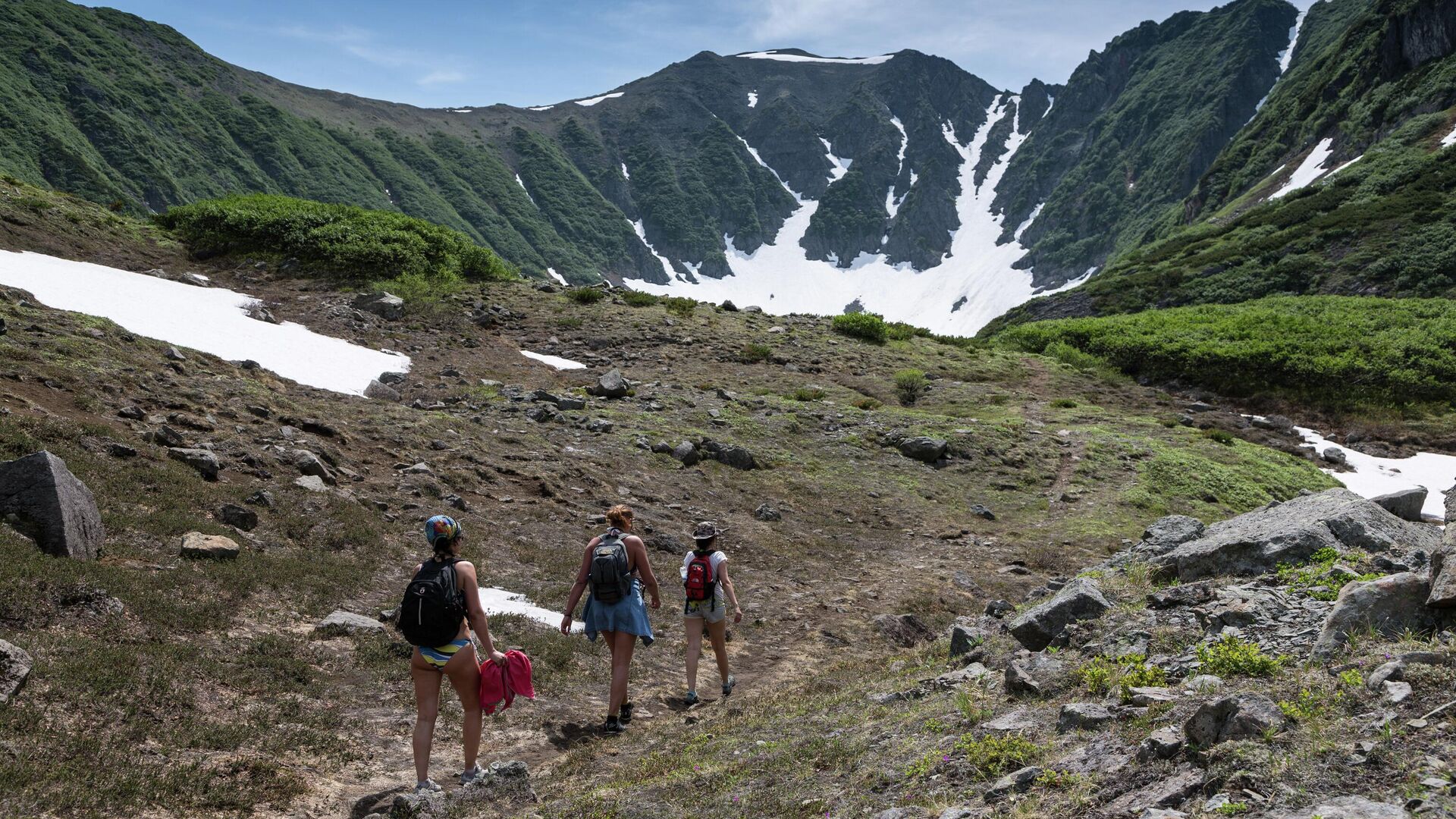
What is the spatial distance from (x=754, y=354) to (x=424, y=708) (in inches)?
1008

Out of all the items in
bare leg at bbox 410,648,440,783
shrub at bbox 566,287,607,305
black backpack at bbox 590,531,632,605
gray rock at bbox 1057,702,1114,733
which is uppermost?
shrub at bbox 566,287,607,305

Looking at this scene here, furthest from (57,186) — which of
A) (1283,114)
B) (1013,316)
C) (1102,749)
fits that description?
(1283,114)

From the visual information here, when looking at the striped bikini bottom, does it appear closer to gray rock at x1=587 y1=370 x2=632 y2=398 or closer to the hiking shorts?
the hiking shorts

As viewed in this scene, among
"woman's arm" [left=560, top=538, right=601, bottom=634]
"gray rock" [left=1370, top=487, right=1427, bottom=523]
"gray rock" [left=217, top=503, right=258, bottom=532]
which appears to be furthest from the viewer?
"gray rock" [left=1370, top=487, right=1427, bottom=523]

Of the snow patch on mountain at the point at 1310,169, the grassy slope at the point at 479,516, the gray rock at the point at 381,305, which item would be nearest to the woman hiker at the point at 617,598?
the grassy slope at the point at 479,516

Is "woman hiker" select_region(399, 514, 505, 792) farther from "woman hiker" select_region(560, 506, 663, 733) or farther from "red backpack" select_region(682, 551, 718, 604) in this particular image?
"red backpack" select_region(682, 551, 718, 604)

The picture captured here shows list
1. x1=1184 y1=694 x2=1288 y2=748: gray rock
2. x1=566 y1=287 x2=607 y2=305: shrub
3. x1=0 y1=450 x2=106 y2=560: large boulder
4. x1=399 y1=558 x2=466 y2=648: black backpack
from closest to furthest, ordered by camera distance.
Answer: x1=1184 y1=694 x2=1288 y2=748: gray rock, x1=399 y1=558 x2=466 y2=648: black backpack, x1=0 y1=450 x2=106 y2=560: large boulder, x1=566 y1=287 x2=607 y2=305: shrub

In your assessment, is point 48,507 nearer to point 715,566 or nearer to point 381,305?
point 715,566

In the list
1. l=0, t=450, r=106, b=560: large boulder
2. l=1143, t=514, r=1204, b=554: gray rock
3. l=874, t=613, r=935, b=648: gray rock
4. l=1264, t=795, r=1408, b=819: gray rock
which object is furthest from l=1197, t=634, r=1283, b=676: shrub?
l=0, t=450, r=106, b=560: large boulder

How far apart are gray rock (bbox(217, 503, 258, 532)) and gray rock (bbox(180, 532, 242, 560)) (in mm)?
770

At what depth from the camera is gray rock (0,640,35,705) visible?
245 inches

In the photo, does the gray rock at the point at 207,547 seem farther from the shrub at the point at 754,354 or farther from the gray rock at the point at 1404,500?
the shrub at the point at 754,354

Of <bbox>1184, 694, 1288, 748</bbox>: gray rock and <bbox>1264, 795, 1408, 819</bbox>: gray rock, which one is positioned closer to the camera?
<bbox>1264, 795, 1408, 819</bbox>: gray rock

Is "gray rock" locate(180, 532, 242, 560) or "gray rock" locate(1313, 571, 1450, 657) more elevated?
"gray rock" locate(1313, 571, 1450, 657)
